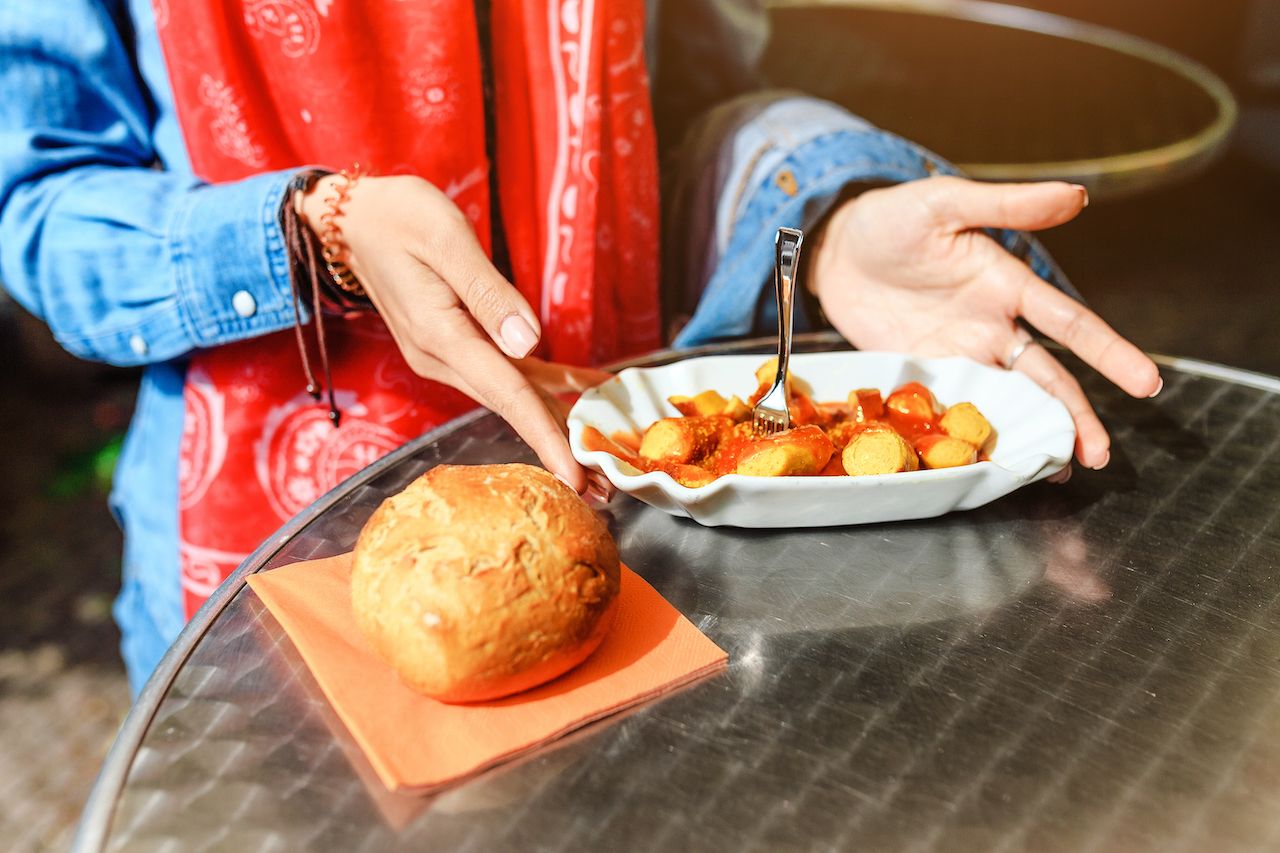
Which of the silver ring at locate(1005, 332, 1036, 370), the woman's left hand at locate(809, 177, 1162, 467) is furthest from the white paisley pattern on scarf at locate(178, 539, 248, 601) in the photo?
the silver ring at locate(1005, 332, 1036, 370)

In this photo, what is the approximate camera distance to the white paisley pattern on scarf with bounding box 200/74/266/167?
916 millimetres

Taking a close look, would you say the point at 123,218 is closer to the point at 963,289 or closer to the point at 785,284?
the point at 785,284

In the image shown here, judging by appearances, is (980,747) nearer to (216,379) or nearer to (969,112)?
(216,379)

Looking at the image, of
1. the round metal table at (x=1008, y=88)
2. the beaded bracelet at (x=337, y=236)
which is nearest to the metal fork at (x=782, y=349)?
the beaded bracelet at (x=337, y=236)

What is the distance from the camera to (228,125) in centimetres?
94

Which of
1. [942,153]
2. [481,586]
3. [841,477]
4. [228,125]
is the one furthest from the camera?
[942,153]

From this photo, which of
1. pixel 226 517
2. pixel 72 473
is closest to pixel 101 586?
pixel 72 473

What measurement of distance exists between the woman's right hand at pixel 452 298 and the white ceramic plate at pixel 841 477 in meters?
0.03

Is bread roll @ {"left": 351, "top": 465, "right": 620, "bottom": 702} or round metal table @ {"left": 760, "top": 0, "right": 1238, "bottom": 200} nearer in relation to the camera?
bread roll @ {"left": 351, "top": 465, "right": 620, "bottom": 702}

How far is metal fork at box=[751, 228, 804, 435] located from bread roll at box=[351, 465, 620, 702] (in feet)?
0.79

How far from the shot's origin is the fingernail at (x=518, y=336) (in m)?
0.76

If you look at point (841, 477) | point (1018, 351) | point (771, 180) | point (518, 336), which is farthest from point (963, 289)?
point (518, 336)

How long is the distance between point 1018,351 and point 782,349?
0.27 meters

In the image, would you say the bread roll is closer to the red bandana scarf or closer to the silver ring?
the red bandana scarf
